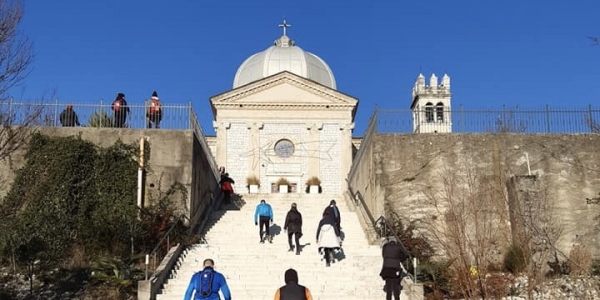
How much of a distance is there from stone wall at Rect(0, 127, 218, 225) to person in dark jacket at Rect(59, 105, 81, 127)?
988mm

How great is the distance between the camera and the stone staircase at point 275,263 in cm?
1656

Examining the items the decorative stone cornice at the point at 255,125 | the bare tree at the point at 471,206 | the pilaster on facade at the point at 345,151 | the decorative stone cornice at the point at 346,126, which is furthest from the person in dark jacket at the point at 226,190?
the decorative stone cornice at the point at 346,126

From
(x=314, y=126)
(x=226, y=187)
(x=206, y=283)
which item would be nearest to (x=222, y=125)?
(x=314, y=126)

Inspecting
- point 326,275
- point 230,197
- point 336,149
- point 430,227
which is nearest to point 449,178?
point 430,227

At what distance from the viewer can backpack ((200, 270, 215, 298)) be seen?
1107 centimetres

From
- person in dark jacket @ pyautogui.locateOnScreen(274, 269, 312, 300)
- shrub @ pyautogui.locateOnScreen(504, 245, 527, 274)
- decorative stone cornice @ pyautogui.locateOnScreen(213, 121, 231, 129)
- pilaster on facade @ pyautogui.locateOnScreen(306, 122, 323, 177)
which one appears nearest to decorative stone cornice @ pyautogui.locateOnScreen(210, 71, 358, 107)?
decorative stone cornice @ pyautogui.locateOnScreen(213, 121, 231, 129)

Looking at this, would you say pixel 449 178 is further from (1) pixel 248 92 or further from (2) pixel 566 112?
(1) pixel 248 92

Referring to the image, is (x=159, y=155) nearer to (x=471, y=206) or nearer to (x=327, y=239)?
(x=327, y=239)

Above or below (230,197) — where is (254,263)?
below

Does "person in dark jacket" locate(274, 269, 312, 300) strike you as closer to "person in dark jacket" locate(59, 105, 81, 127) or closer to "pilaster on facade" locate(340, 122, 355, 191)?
"person in dark jacket" locate(59, 105, 81, 127)

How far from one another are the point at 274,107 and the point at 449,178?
779 inches

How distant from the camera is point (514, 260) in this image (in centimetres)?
2019

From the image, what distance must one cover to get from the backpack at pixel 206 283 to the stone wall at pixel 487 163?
11.3 meters

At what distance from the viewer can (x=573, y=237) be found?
21375 mm
